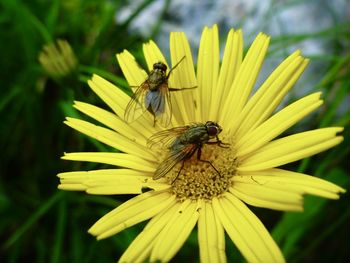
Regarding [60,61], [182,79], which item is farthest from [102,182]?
[60,61]

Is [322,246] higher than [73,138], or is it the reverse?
[73,138]

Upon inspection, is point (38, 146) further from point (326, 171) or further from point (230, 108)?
point (326, 171)

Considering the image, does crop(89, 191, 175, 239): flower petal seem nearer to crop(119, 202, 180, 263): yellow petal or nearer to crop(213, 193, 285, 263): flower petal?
crop(119, 202, 180, 263): yellow petal

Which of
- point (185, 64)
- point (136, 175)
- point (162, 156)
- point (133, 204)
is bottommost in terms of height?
point (133, 204)

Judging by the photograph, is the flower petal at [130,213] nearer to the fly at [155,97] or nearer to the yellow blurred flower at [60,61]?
the fly at [155,97]

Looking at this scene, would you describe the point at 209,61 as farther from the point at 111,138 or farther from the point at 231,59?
the point at 111,138

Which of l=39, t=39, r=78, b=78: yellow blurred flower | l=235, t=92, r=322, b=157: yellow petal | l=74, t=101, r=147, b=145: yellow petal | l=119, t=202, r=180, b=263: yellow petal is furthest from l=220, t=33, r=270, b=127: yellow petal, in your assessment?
l=39, t=39, r=78, b=78: yellow blurred flower

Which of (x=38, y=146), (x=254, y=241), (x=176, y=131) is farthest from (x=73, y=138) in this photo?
(x=254, y=241)

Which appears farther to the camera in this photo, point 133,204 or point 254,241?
point 133,204
